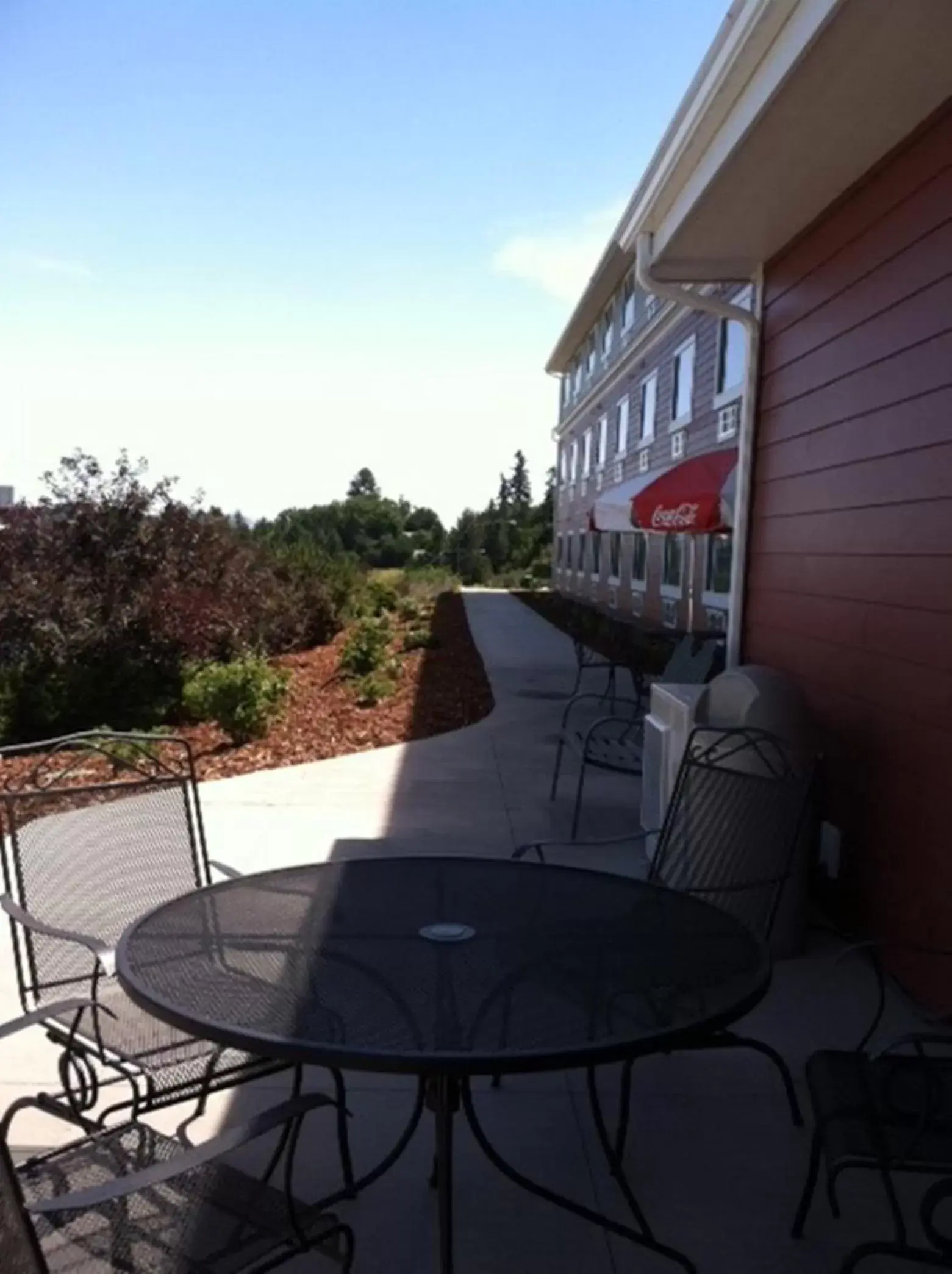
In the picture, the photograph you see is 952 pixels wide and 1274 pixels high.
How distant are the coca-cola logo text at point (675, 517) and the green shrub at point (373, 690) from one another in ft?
12.4

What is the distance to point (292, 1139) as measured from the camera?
2.25 m

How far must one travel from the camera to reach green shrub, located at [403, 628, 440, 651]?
15.7m

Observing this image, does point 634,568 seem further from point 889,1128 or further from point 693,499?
point 889,1128

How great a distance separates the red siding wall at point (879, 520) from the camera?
391 centimetres

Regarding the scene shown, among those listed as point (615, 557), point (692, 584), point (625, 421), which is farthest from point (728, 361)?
point (615, 557)

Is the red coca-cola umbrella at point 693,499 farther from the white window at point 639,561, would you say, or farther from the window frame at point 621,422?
the window frame at point 621,422

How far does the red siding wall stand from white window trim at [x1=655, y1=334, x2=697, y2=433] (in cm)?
975

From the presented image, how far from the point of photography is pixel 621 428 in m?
21.6

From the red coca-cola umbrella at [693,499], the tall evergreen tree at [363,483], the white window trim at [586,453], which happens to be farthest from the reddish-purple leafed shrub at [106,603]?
the tall evergreen tree at [363,483]

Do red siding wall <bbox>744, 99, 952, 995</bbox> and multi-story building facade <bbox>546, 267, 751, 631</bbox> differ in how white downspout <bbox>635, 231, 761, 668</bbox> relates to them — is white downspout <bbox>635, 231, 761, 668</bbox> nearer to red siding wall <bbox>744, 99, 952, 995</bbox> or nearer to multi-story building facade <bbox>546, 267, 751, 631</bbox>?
red siding wall <bbox>744, 99, 952, 995</bbox>

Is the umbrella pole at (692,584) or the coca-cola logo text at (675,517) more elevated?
the coca-cola logo text at (675,517)

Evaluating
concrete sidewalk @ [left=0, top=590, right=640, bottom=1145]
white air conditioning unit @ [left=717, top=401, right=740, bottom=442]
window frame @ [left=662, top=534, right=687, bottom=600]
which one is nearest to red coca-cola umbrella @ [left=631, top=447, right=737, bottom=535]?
concrete sidewalk @ [left=0, top=590, right=640, bottom=1145]

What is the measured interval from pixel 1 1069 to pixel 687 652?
5265 millimetres

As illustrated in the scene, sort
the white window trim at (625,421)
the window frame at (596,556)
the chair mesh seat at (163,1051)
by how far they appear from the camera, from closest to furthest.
A: 1. the chair mesh seat at (163,1051)
2. the white window trim at (625,421)
3. the window frame at (596,556)
